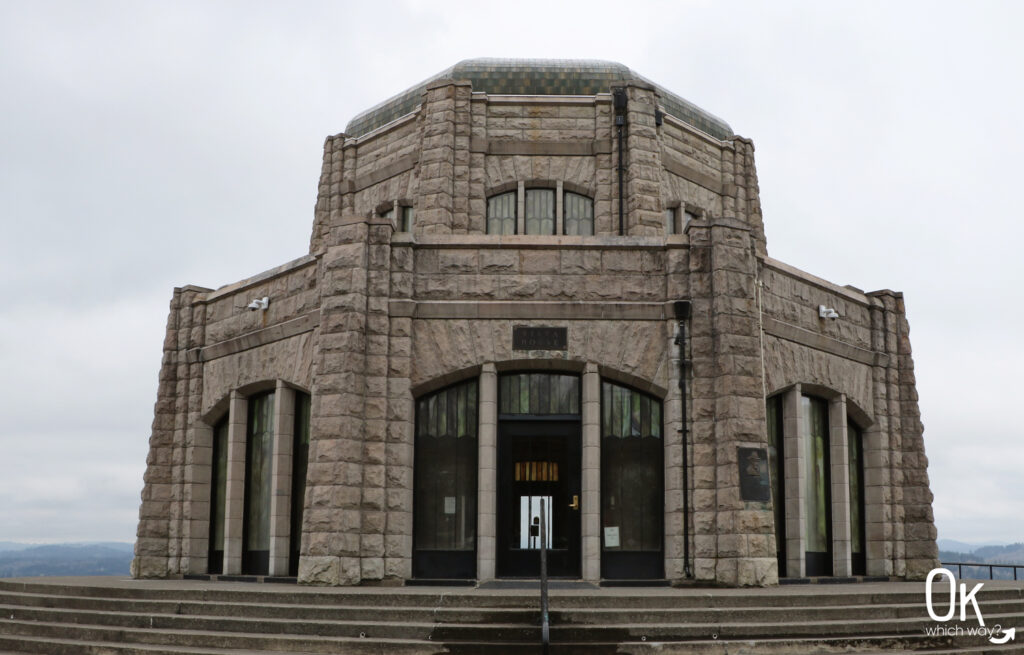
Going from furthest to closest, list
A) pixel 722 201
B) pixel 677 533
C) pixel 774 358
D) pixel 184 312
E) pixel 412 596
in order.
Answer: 1. pixel 722 201
2. pixel 184 312
3. pixel 774 358
4. pixel 677 533
5. pixel 412 596

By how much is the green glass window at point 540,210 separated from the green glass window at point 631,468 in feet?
19.0

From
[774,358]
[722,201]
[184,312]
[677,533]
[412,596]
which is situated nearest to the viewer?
[412,596]

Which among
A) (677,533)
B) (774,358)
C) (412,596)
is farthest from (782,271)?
(412,596)

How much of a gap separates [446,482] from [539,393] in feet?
7.01

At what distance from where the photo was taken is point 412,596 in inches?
541

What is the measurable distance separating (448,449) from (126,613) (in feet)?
18.7

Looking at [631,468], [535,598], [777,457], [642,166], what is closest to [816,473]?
[777,457]

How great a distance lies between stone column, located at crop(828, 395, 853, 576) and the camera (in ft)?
65.3

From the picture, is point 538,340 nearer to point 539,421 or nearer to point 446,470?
point 539,421

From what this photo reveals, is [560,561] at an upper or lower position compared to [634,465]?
lower

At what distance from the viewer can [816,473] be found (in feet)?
66.6

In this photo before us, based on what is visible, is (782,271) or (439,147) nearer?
(782,271)

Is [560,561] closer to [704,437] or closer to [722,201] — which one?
[704,437]

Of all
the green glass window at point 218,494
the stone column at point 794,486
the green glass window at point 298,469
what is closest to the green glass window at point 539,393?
the green glass window at point 298,469
